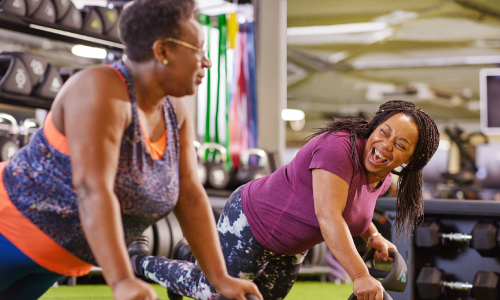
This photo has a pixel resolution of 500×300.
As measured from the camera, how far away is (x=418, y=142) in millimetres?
2016

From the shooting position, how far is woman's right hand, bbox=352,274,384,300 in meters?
1.71

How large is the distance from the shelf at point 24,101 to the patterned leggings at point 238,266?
1810mm

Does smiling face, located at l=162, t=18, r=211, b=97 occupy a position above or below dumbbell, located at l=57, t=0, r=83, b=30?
below

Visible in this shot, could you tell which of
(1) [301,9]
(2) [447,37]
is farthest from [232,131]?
(2) [447,37]

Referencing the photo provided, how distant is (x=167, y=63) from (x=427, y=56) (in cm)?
972

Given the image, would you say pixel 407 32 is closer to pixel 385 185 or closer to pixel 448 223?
pixel 448 223

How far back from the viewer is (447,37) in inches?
353

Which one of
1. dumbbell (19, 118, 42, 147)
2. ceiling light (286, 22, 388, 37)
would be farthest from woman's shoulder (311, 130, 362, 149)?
ceiling light (286, 22, 388, 37)

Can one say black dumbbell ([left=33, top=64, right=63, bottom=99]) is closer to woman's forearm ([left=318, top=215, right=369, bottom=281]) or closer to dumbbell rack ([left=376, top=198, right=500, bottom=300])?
dumbbell rack ([left=376, top=198, right=500, bottom=300])

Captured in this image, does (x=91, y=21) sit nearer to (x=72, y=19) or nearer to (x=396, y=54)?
(x=72, y=19)

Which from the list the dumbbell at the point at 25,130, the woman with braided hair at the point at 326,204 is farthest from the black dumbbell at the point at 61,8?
the woman with braided hair at the point at 326,204

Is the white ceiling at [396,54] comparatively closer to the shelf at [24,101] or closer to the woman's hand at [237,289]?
the shelf at [24,101]

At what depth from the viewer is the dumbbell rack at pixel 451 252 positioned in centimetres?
282

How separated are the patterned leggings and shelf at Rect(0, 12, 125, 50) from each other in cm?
208
